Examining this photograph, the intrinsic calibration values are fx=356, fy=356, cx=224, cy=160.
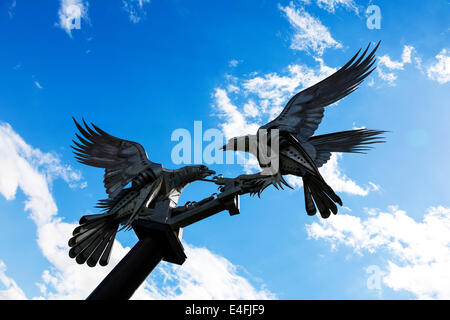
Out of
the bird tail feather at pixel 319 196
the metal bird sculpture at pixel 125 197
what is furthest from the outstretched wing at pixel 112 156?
the bird tail feather at pixel 319 196

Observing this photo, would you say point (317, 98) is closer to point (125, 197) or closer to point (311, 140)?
point (311, 140)

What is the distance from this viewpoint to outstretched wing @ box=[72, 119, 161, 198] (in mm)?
9211

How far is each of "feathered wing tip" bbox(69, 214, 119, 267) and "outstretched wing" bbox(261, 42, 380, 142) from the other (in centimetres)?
448

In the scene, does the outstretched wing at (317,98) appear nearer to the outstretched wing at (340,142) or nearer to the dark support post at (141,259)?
the outstretched wing at (340,142)

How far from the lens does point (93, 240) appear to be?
27.0 ft

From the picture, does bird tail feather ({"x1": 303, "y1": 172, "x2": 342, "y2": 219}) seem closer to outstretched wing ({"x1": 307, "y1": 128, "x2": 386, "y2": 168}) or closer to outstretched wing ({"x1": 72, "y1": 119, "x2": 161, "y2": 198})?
outstretched wing ({"x1": 307, "y1": 128, "x2": 386, "y2": 168})


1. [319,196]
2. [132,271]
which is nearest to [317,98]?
[319,196]

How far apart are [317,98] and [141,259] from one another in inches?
232

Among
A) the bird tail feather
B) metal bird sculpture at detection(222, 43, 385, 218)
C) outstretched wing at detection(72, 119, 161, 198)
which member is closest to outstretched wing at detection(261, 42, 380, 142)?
metal bird sculpture at detection(222, 43, 385, 218)

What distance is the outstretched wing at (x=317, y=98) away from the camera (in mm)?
8719

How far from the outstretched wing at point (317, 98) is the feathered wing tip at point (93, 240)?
176 inches
